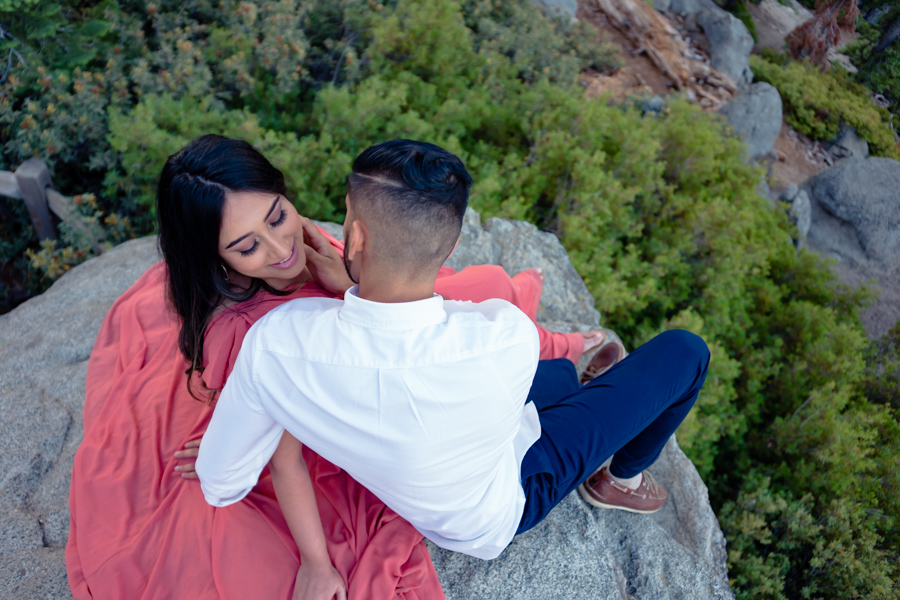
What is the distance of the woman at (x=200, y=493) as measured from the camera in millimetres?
1657

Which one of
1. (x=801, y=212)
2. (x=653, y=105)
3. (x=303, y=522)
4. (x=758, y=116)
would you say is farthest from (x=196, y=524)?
(x=758, y=116)

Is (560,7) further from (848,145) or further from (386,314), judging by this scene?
(386,314)

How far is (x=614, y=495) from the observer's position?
229 cm

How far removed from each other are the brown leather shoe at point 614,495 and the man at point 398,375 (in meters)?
0.84

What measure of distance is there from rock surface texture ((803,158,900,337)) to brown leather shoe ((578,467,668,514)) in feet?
25.2

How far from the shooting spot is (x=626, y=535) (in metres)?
2.34

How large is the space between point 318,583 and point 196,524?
1.77 feet

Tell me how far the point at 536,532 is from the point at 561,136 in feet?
12.7

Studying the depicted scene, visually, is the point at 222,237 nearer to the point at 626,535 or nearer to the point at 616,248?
the point at 626,535

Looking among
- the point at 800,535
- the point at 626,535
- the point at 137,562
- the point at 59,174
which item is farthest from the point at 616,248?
the point at 59,174

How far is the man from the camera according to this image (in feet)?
4.06

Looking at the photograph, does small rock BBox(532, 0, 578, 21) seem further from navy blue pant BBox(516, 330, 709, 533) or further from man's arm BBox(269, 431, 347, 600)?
man's arm BBox(269, 431, 347, 600)

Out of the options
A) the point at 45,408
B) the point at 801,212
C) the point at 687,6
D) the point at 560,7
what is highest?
the point at 687,6

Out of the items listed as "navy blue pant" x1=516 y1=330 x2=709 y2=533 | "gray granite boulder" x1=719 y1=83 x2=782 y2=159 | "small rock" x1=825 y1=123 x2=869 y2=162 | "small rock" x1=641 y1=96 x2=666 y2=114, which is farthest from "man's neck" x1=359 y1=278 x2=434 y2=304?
"small rock" x1=825 y1=123 x2=869 y2=162
